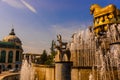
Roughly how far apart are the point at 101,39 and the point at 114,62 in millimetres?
2714

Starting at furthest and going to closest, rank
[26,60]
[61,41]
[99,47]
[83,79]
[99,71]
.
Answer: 1. [26,60]
2. [61,41]
3. [99,47]
4. [83,79]
5. [99,71]

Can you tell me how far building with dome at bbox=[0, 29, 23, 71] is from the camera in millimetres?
70750

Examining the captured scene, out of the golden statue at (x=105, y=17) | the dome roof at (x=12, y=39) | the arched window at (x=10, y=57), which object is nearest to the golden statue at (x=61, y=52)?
the golden statue at (x=105, y=17)

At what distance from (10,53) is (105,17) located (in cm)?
6235

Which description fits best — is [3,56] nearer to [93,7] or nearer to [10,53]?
[10,53]

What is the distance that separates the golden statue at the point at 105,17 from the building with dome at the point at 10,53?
5807 cm

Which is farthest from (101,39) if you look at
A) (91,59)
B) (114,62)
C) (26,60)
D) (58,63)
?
(26,60)

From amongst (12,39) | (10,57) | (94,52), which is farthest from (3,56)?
(94,52)

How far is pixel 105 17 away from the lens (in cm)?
1528

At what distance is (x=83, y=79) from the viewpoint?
11922 millimetres

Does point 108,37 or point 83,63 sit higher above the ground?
point 108,37

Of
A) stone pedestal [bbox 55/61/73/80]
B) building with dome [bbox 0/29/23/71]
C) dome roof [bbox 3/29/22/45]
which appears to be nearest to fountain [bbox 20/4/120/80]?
stone pedestal [bbox 55/61/73/80]

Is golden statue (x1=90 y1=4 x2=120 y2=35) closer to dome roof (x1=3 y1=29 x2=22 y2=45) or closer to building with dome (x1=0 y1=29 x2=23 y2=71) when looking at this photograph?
building with dome (x1=0 y1=29 x2=23 y2=71)

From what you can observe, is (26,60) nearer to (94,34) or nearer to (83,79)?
(94,34)
